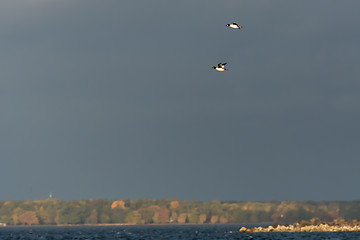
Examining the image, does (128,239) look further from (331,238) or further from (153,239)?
(331,238)

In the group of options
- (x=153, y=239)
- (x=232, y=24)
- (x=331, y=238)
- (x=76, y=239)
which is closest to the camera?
(x=232, y=24)

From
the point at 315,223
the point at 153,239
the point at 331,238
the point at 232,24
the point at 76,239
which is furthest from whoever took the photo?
the point at 315,223

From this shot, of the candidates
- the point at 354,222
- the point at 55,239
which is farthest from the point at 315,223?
the point at 55,239

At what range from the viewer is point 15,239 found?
491 feet

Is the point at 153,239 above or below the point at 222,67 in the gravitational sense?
below

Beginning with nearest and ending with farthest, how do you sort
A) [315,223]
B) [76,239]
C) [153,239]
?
1. [153,239]
2. [76,239]
3. [315,223]

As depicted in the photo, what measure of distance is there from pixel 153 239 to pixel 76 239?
17.6m

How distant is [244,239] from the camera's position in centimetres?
11525

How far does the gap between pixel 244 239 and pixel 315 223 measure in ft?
131

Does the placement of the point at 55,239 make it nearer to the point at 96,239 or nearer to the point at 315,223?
the point at 96,239

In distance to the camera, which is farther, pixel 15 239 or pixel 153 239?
pixel 15 239

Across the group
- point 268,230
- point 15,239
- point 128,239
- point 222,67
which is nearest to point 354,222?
point 268,230

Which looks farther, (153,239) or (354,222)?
(354,222)

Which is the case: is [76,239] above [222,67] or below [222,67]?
below
